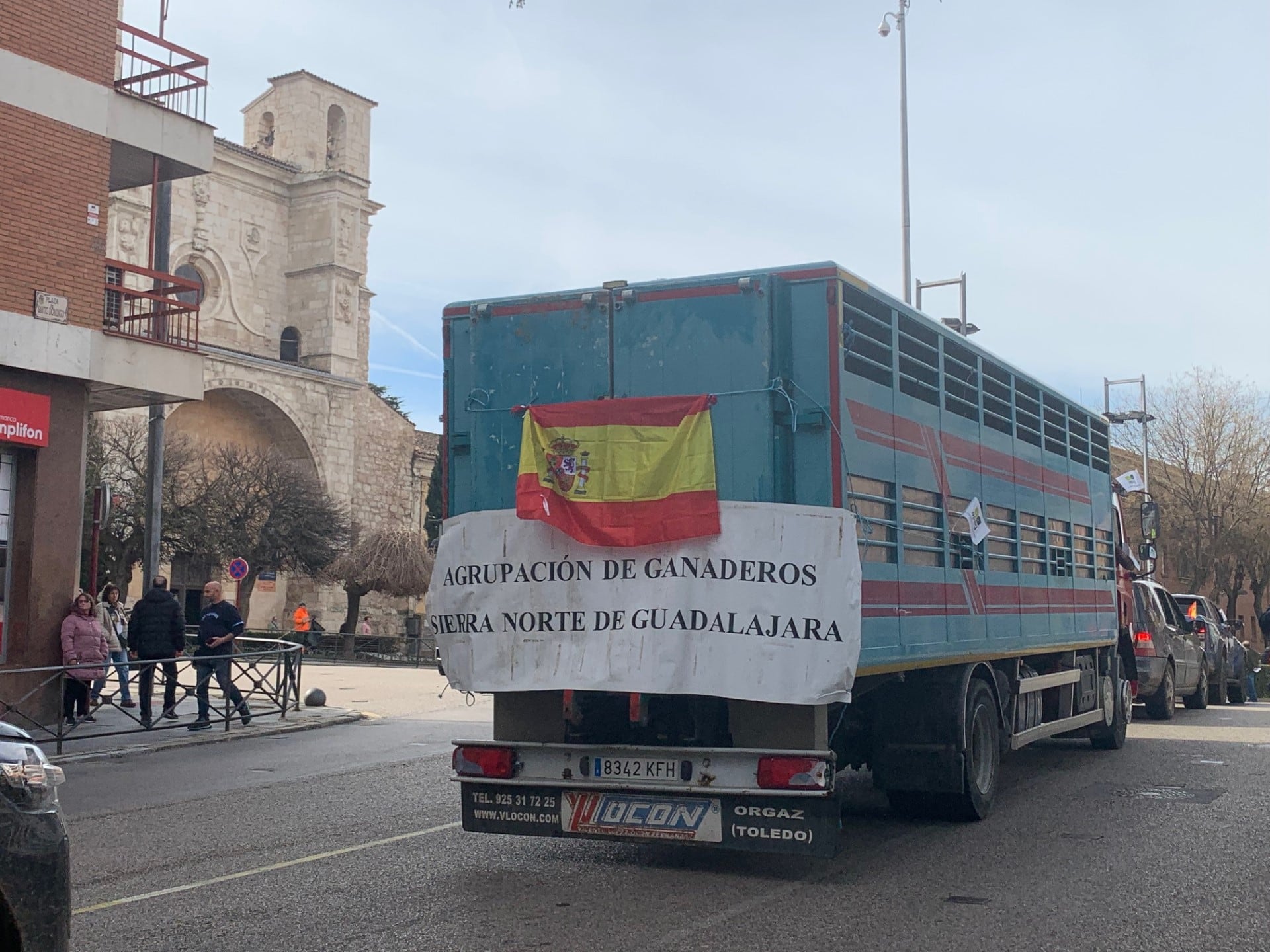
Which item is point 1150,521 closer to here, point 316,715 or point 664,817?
point 664,817

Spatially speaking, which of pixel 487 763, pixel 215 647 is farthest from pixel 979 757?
pixel 215 647

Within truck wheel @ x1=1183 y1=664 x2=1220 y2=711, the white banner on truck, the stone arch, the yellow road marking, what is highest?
the stone arch

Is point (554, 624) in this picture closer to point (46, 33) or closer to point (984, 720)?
point (984, 720)

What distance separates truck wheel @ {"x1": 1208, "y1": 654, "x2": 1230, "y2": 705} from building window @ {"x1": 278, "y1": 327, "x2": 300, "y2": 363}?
3786 cm

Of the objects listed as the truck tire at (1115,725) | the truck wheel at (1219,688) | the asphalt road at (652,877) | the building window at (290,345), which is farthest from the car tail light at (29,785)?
the building window at (290,345)

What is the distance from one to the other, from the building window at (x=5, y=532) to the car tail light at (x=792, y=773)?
1179cm

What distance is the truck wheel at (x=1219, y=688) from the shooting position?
22016 mm

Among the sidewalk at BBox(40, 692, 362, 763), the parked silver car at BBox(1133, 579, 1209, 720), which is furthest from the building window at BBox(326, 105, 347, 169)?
the parked silver car at BBox(1133, 579, 1209, 720)

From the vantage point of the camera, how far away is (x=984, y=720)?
8961mm

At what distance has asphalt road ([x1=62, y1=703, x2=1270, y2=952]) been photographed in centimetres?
577

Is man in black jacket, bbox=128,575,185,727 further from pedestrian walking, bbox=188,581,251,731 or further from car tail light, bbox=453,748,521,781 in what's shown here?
car tail light, bbox=453,748,521,781

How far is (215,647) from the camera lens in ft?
51.0

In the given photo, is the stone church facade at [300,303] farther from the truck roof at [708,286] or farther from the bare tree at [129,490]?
the truck roof at [708,286]

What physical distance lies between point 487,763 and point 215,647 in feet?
30.5
